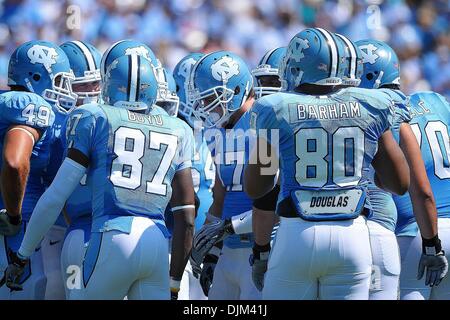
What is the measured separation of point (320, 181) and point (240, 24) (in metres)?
8.24

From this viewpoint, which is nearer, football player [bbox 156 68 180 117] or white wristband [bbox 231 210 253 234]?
white wristband [bbox 231 210 253 234]

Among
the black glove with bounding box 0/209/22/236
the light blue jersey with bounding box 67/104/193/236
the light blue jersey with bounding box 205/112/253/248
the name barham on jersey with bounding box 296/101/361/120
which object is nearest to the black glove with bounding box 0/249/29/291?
the black glove with bounding box 0/209/22/236

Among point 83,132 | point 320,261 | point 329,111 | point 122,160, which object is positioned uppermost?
point 329,111

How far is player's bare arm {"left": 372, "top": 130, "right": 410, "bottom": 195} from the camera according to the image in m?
4.97

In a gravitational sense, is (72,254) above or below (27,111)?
below

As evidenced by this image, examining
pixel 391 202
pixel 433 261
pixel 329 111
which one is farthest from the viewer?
pixel 391 202

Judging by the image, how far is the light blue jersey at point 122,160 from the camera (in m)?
4.95

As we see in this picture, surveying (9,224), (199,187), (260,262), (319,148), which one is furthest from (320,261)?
(199,187)

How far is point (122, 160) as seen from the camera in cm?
498

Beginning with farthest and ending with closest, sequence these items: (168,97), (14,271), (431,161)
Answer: (168,97)
(431,161)
(14,271)

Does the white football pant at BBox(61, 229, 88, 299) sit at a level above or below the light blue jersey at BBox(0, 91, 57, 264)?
below

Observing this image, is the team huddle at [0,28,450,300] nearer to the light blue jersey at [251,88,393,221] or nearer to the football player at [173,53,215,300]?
the light blue jersey at [251,88,393,221]

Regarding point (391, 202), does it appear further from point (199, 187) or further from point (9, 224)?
point (9, 224)

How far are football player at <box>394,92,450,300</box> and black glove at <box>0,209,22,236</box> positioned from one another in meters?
2.14
